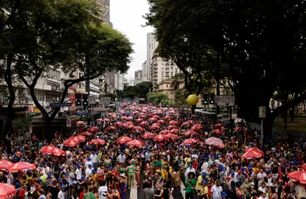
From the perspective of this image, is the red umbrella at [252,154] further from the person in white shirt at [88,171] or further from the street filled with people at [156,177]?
the person in white shirt at [88,171]

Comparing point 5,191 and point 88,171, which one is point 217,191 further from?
point 5,191

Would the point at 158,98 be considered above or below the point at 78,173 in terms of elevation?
above

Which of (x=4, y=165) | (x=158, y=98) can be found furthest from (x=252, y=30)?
(x=158, y=98)

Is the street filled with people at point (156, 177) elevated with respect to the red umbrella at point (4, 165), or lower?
lower

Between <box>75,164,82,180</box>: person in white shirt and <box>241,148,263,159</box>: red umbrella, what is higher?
<box>241,148,263,159</box>: red umbrella

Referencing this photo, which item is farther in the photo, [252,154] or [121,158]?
[121,158]

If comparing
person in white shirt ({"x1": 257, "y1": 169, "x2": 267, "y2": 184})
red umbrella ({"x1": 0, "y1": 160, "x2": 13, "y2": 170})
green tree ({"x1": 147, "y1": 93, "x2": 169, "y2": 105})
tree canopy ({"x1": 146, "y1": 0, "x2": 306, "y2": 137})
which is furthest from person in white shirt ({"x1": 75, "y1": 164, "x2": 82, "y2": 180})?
green tree ({"x1": 147, "y1": 93, "x2": 169, "y2": 105})

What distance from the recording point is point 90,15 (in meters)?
26.9

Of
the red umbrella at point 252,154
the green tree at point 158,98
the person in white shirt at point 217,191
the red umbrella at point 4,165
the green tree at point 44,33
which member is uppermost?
the green tree at point 44,33

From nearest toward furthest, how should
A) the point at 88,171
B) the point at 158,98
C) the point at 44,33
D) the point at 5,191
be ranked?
1. the point at 5,191
2. the point at 88,171
3. the point at 44,33
4. the point at 158,98

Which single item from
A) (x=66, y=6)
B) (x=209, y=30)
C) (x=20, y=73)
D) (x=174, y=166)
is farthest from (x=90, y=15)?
(x=174, y=166)

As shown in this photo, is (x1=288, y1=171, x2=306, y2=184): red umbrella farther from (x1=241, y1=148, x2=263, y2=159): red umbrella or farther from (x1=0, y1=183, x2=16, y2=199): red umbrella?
(x1=0, y1=183, x2=16, y2=199): red umbrella

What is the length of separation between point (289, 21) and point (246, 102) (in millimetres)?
15369

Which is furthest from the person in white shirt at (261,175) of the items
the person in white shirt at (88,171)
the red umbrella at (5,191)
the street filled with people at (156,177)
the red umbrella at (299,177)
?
the red umbrella at (5,191)
